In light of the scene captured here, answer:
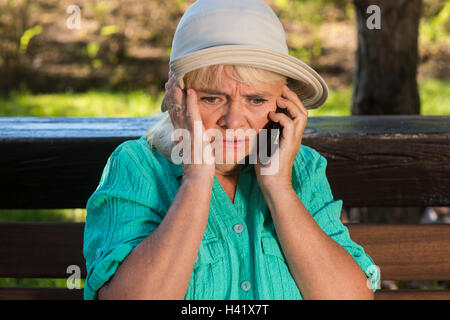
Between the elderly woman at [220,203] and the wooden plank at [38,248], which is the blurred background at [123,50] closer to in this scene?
the wooden plank at [38,248]

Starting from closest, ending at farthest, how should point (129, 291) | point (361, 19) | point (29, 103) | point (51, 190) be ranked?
point (129, 291) < point (51, 190) < point (361, 19) < point (29, 103)

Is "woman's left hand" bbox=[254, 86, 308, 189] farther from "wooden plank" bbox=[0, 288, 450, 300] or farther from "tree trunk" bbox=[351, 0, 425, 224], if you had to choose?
"tree trunk" bbox=[351, 0, 425, 224]

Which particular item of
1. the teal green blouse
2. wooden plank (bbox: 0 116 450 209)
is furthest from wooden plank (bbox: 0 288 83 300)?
the teal green blouse

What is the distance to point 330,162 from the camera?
7.57ft

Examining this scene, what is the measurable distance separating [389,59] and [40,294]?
2.57 m

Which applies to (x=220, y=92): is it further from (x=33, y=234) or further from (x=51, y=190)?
(x=33, y=234)

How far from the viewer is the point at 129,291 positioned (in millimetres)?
1750

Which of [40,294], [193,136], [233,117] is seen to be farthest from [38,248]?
[233,117]

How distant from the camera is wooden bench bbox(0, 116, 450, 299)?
2244 mm

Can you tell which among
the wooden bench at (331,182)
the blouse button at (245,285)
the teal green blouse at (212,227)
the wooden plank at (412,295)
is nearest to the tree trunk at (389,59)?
the wooden bench at (331,182)

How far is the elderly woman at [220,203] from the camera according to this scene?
179 centimetres
